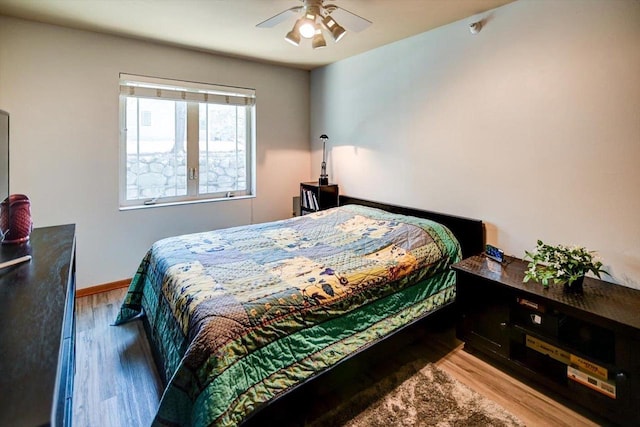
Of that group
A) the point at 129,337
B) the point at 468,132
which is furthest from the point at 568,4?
the point at 129,337

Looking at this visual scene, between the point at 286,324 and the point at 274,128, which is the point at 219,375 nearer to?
the point at 286,324

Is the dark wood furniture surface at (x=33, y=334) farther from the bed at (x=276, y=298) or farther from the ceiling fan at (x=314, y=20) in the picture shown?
the ceiling fan at (x=314, y=20)

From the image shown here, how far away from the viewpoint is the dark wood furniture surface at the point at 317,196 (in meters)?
3.86

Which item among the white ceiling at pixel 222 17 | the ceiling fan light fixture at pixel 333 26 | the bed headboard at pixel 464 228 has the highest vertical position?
the white ceiling at pixel 222 17

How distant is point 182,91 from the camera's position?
3416 millimetres

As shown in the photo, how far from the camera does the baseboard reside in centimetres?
309

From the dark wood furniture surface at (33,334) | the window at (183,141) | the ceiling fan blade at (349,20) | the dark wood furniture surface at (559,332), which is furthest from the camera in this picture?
the window at (183,141)

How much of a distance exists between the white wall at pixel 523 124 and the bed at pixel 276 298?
0.36 metres

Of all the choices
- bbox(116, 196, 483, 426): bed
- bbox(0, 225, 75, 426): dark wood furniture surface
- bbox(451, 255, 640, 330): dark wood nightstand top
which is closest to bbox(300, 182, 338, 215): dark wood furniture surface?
bbox(116, 196, 483, 426): bed

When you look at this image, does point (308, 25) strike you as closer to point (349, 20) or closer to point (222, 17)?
point (349, 20)

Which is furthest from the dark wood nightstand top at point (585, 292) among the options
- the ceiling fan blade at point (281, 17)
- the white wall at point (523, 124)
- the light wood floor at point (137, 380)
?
the ceiling fan blade at point (281, 17)

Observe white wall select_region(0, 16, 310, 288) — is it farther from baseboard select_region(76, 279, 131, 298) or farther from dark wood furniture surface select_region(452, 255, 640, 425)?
dark wood furniture surface select_region(452, 255, 640, 425)

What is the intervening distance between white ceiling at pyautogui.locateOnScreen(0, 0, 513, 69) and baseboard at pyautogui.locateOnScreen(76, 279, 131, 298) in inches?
90.7

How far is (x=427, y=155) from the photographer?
2984mm
